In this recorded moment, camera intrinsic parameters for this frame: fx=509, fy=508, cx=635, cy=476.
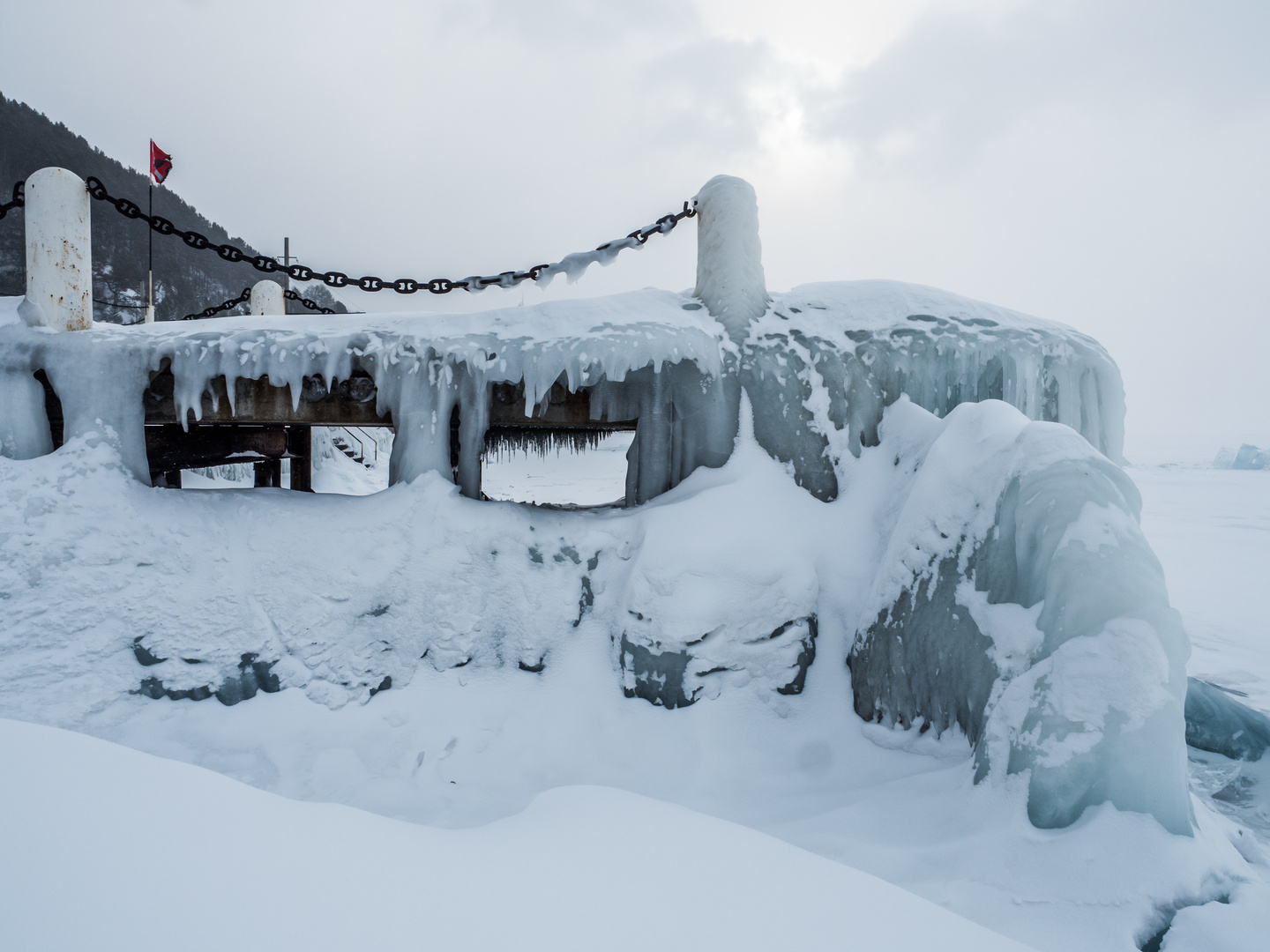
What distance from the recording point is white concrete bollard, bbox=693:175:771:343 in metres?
3.63

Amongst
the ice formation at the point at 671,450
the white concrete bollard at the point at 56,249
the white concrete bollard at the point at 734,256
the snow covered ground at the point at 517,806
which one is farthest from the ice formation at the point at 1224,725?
the white concrete bollard at the point at 56,249

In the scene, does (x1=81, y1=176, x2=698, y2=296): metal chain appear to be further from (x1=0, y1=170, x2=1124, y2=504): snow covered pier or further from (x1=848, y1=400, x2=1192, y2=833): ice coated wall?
(x1=848, y1=400, x2=1192, y2=833): ice coated wall

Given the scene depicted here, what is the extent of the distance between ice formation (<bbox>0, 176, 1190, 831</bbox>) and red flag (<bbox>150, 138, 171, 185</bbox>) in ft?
9.92

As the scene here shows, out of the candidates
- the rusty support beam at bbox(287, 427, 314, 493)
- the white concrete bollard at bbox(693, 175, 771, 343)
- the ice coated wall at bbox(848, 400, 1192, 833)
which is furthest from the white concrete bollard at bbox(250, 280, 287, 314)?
the ice coated wall at bbox(848, 400, 1192, 833)

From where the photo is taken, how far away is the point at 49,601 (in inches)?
118

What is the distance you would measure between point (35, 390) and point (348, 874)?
4451 millimetres

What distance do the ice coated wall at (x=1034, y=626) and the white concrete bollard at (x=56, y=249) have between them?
5.49 metres

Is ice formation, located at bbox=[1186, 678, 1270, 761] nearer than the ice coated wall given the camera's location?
No

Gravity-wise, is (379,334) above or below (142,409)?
above

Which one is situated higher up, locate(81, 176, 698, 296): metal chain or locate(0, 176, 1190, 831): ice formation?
locate(81, 176, 698, 296): metal chain

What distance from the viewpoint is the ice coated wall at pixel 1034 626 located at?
5.16 ft

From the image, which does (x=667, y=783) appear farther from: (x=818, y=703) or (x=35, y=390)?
(x=35, y=390)

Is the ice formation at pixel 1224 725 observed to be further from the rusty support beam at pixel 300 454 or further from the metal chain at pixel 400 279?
the rusty support beam at pixel 300 454

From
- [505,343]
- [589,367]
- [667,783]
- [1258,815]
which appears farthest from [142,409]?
[1258,815]
